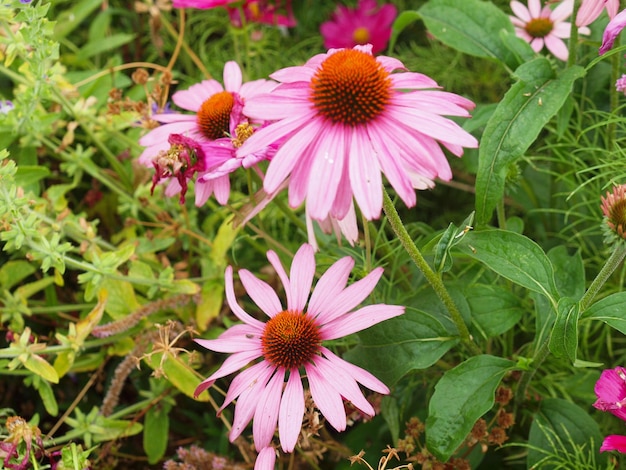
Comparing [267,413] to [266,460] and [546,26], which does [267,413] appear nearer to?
[266,460]

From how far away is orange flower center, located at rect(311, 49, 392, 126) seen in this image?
580mm

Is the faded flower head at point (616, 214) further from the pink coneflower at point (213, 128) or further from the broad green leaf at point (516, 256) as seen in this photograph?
the pink coneflower at point (213, 128)

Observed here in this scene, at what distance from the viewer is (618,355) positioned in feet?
3.25

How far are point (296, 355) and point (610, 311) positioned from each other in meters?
0.27

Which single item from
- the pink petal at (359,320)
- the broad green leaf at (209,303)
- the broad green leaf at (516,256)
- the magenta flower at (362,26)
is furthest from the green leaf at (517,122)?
the magenta flower at (362,26)

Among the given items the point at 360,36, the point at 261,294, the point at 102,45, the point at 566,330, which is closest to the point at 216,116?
the point at 261,294

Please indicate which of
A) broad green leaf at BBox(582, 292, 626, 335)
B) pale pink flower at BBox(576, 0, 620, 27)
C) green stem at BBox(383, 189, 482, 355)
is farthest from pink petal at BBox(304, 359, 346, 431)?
pale pink flower at BBox(576, 0, 620, 27)

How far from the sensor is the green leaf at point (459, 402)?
2.08 feet

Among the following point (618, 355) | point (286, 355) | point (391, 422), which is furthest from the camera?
point (618, 355)

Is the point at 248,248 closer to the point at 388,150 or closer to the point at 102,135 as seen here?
the point at 102,135

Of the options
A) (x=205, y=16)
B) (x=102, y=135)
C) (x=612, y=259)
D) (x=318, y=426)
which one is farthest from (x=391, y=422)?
(x=205, y=16)

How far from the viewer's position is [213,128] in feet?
2.48

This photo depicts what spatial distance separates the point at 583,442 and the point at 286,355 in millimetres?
333

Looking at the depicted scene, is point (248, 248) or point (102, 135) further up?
point (102, 135)
